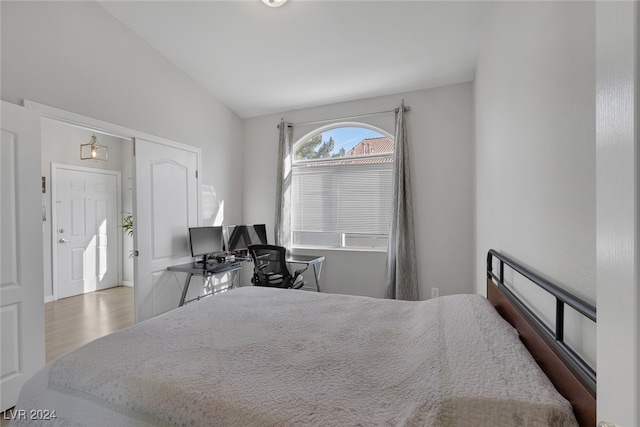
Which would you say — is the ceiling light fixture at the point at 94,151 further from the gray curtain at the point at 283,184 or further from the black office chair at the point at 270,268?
the black office chair at the point at 270,268

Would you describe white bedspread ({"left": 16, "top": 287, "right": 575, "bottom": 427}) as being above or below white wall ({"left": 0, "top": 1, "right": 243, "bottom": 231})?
below

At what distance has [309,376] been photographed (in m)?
1.06

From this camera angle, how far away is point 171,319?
1.64 meters

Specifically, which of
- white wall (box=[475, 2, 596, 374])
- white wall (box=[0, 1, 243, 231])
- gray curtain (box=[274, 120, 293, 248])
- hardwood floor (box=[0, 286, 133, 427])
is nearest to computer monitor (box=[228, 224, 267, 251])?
gray curtain (box=[274, 120, 293, 248])

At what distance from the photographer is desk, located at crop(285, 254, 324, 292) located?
363 centimetres

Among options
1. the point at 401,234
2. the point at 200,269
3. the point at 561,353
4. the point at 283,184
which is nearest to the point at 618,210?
the point at 561,353

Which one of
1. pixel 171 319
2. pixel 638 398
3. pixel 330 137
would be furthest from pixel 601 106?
pixel 330 137

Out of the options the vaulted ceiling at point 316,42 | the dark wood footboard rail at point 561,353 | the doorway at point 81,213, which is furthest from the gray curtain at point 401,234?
the doorway at point 81,213

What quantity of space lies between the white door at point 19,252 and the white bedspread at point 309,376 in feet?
3.64

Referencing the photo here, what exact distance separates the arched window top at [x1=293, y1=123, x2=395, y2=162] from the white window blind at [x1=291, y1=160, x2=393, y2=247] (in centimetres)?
10

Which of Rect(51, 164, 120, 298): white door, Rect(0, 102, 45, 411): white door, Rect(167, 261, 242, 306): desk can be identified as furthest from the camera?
Rect(51, 164, 120, 298): white door

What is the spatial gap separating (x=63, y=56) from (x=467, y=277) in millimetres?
4368

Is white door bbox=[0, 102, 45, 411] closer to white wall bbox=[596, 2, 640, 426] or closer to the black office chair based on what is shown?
the black office chair

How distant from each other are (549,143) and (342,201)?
297cm
